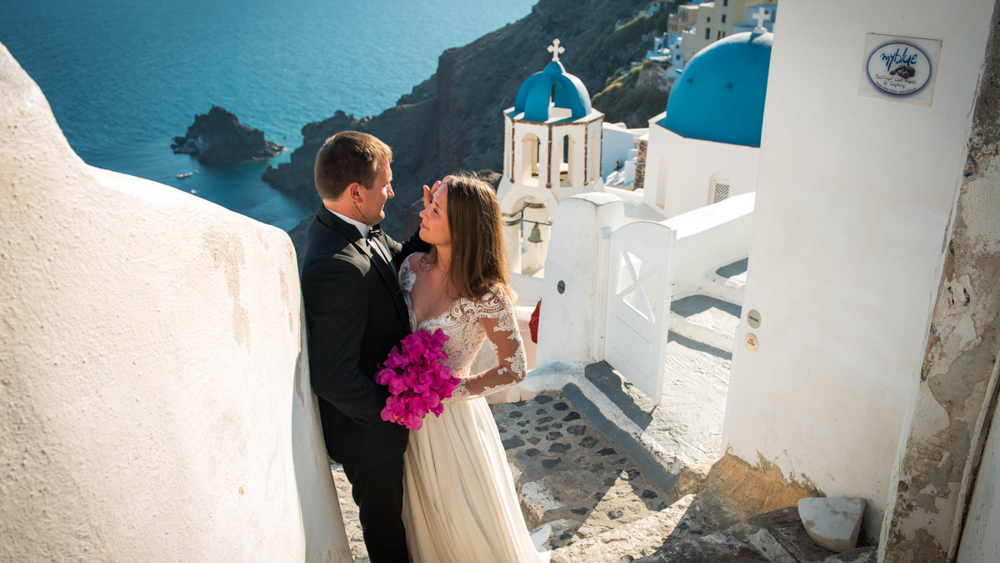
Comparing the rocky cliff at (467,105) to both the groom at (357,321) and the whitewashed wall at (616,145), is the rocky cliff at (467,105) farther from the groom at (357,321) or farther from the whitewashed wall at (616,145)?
the groom at (357,321)

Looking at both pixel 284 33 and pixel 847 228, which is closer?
pixel 847 228

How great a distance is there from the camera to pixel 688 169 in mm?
13391

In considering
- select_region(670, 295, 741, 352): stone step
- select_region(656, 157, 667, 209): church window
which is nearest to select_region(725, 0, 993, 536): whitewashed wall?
select_region(670, 295, 741, 352): stone step

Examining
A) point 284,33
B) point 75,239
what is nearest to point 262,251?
point 75,239

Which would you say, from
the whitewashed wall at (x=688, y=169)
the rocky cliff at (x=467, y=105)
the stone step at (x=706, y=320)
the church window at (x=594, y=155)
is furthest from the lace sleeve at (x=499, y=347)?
the rocky cliff at (x=467, y=105)

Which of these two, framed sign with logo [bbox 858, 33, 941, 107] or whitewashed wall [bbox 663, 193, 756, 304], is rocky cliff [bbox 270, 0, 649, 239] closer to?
whitewashed wall [bbox 663, 193, 756, 304]

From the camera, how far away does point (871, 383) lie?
3.43 meters

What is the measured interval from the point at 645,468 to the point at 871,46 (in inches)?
116

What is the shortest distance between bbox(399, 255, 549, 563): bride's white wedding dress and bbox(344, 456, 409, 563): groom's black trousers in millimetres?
65

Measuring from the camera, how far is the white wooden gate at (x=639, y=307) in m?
5.19

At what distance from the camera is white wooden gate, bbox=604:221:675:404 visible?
5188 mm

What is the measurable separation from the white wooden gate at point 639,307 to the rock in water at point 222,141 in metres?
68.8

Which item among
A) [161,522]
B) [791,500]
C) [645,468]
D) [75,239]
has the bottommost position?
[645,468]

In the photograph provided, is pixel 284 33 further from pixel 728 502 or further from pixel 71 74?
pixel 728 502
